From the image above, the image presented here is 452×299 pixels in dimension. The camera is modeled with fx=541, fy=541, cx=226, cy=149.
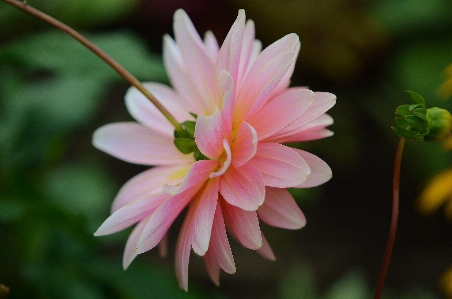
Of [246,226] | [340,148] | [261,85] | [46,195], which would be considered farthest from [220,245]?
[340,148]

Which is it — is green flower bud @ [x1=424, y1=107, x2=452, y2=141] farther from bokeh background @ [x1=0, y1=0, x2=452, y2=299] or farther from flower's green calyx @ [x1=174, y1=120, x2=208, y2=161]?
bokeh background @ [x1=0, y1=0, x2=452, y2=299]

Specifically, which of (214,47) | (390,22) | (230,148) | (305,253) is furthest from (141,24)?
(230,148)

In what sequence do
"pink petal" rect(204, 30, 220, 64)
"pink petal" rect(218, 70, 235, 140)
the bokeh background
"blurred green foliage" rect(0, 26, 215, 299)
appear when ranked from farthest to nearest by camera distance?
1. the bokeh background
2. "blurred green foliage" rect(0, 26, 215, 299)
3. "pink petal" rect(204, 30, 220, 64)
4. "pink petal" rect(218, 70, 235, 140)

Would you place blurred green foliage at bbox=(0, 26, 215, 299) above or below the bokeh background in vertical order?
above

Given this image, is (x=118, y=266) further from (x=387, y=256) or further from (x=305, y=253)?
(x=305, y=253)

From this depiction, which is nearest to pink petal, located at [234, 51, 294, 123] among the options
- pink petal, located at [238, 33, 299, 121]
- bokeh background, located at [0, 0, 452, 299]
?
pink petal, located at [238, 33, 299, 121]
